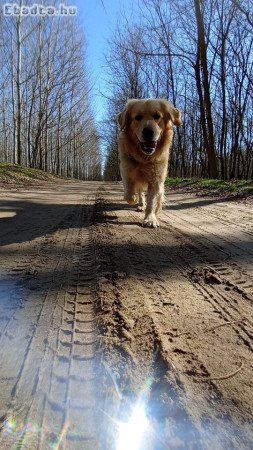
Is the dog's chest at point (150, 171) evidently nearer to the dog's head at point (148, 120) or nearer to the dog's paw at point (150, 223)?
the dog's head at point (148, 120)

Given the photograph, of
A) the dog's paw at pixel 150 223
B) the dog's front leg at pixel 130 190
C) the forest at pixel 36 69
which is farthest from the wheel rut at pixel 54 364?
the forest at pixel 36 69

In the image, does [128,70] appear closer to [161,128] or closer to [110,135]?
[110,135]

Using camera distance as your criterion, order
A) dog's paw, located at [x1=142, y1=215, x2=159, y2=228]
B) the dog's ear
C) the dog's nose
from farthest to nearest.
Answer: the dog's ear, the dog's nose, dog's paw, located at [x1=142, y1=215, x2=159, y2=228]

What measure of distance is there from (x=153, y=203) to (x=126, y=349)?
3082 mm

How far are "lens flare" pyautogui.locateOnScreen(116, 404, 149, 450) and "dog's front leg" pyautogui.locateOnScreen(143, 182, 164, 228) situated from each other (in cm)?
304

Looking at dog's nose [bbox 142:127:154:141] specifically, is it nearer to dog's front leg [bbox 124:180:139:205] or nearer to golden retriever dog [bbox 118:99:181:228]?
golden retriever dog [bbox 118:99:181:228]

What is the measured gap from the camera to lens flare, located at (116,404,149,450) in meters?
0.98

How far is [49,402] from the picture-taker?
1.13 m

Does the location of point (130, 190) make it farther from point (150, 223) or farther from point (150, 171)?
point (150, 223)

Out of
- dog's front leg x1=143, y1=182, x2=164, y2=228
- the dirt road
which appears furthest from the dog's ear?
the dirt road

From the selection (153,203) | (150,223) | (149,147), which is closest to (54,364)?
(150,223)

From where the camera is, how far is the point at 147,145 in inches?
175

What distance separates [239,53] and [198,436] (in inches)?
866

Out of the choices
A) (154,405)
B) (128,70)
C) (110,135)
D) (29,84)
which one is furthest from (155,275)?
(110,135)
